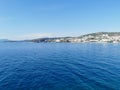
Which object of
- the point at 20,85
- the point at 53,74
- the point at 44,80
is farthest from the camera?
the point at 53,74

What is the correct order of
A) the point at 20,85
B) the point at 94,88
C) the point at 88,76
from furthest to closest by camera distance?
the point at 88,76 → the point at 20,85 → the point at 94,88

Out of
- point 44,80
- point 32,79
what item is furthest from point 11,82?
point 44,80

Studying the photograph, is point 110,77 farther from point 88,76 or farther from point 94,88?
point 94,88

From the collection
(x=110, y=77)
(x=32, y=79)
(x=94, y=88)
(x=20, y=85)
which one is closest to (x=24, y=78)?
(x=32, y=79)

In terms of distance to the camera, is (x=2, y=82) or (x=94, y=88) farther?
(x=2, y=82)

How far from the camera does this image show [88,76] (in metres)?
32.0

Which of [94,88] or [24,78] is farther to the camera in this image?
[24,78]

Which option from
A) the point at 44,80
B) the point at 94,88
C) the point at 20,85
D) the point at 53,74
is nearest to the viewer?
the point at 94,88

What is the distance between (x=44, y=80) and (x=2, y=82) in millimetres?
7900

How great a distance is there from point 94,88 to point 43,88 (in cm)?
854

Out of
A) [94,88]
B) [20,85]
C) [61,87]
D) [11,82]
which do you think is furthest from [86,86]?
[11,82]

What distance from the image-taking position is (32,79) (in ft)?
99.3

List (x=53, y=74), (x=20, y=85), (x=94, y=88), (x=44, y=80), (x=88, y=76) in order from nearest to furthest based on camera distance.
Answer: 1. (x=94, y=88)
2. (x=20, y=85)
3. (x=44, y=80)
4. (x=88, y=76)
5. (x=53, y=74)

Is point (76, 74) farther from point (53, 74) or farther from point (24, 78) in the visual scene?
point (24, 78)
